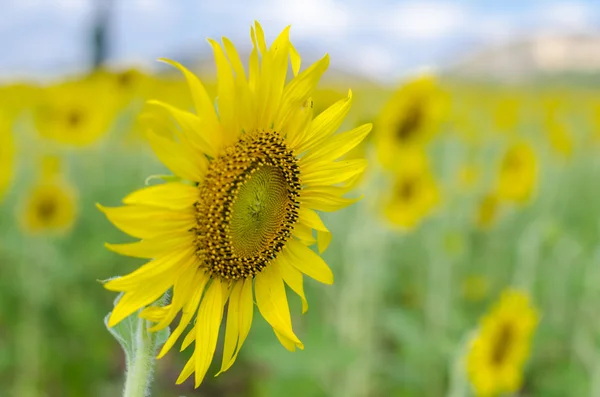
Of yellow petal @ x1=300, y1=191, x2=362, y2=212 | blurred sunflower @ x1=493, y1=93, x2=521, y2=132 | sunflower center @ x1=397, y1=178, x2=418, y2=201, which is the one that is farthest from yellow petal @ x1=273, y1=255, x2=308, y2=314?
blurred sunflower @ x1=493, y1=93, x2=521, y2=132

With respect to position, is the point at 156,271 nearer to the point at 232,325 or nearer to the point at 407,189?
the point at 232,325

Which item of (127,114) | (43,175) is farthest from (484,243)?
(43,175)

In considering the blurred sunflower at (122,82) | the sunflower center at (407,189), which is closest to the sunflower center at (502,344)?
the sunflower center at (407,189)

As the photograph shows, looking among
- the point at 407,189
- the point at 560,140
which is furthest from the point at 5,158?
the point at 560,140

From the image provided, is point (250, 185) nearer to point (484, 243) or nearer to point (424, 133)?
point (424, 133)

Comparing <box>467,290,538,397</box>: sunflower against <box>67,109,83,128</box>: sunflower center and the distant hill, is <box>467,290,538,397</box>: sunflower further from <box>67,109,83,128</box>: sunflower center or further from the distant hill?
the distant hill

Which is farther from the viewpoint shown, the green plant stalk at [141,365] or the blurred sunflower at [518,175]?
the blurred sunflower at [518,175]

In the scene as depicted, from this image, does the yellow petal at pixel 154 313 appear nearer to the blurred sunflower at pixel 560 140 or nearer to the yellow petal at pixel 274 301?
the yellow petal at pixel 274 301
